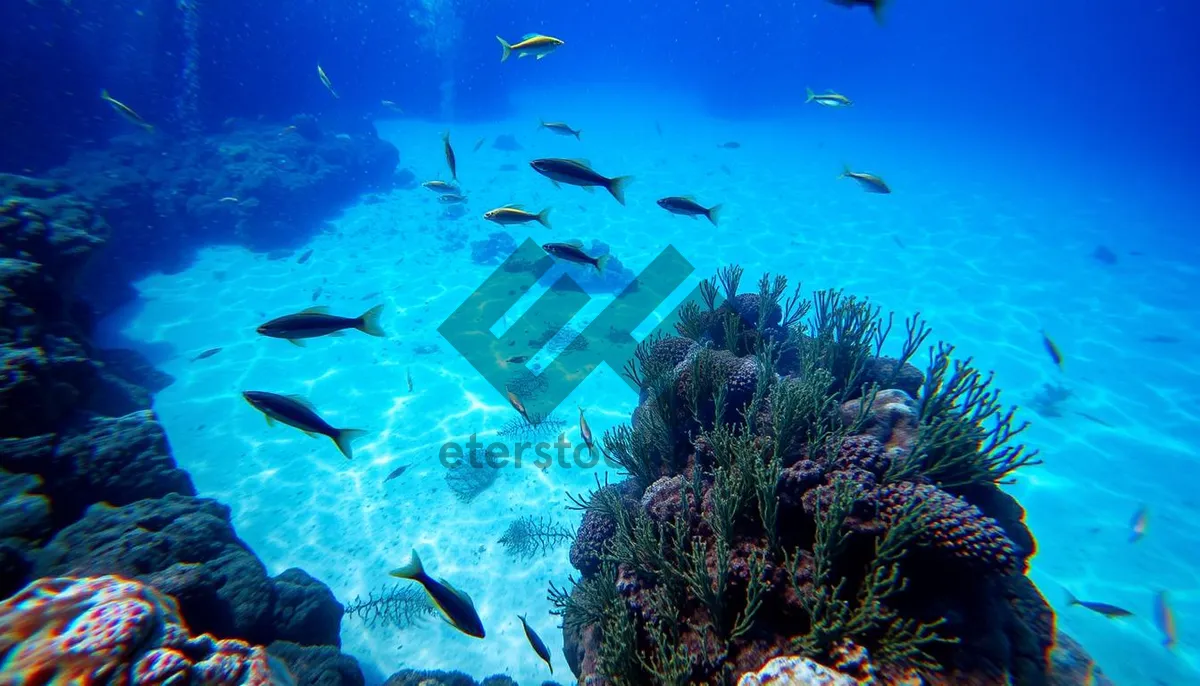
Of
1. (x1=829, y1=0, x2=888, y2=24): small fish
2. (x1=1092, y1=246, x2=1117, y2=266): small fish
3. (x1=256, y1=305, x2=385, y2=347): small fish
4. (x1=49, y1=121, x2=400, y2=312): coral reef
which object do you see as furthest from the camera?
(x1=1092, y1=246, x2=1117, y2=266): small fish

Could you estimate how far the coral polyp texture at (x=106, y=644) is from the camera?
2338 mm

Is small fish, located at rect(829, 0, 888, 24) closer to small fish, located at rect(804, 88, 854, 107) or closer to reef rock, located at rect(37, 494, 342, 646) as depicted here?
small fish, located at rect(804, 88, 854, 107)

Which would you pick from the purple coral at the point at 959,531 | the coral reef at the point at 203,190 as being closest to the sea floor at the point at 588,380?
the coral reef at the point at 203,190

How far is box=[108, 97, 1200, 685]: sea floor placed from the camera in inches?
297

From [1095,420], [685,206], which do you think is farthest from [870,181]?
[1095,420]

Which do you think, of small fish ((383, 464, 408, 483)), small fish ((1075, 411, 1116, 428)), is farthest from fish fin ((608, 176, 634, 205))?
small fish ((1075, 411, 1116, 428))

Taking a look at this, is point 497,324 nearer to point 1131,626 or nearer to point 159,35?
point 1131,626

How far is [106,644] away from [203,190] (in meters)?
23.2

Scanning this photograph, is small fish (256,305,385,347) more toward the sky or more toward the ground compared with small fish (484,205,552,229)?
more toward the ground

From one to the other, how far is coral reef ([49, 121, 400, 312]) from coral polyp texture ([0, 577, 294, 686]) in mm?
15475

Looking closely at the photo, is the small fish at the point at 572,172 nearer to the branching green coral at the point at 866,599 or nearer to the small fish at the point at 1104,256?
the branching green coral at the point at 866,599

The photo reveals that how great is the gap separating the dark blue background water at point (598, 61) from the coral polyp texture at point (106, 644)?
7592 millimetres

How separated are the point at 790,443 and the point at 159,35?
3734 centimetres

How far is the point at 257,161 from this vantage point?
20.8 meters
